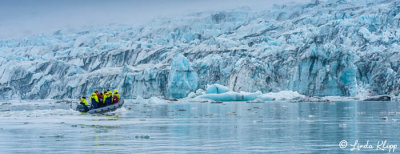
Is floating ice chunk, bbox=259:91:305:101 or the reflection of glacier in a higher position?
the reflection of glacier

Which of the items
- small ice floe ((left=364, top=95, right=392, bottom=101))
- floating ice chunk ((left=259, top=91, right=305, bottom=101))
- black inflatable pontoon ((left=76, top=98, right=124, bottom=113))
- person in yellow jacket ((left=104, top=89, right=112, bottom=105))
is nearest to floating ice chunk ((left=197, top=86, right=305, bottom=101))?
floating ice chunk ((left=259, top=91, right=305, bottom=101))

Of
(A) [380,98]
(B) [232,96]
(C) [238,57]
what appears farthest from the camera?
(C) [238,57]

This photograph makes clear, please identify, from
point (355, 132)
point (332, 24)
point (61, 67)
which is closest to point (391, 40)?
point (332, 24)

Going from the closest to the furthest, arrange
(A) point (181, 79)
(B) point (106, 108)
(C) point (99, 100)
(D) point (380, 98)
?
(B) point (106, 108)
(C) point (99, 100)
(D) point (380, 98)
(A) point (181, 79)

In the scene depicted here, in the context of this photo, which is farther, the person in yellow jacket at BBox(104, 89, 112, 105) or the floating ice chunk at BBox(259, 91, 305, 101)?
the floating ice chunk at BBox(259, 91, 305, 101)

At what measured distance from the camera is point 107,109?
2836 cm

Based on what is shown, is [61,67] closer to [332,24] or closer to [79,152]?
[332,24]

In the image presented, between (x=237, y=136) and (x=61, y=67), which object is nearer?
(x=237, y=136)

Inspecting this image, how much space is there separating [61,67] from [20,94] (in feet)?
28.9

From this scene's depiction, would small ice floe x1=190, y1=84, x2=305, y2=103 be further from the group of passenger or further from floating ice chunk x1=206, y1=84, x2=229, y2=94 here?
the group of passenger

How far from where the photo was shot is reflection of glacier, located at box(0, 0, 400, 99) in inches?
2339

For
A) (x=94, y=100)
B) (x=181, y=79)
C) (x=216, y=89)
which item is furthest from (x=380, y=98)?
(x=94, y=100)

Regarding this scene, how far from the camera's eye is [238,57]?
71.2 m

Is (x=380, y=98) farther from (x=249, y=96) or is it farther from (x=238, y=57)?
(x=238, y=57)
